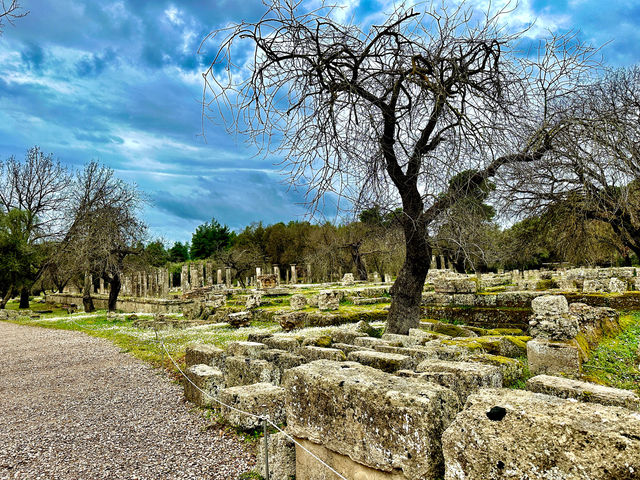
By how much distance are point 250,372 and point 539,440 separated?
4.44 m

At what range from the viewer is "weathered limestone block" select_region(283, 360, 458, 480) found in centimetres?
235

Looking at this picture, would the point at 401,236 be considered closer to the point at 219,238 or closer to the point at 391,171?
the point at 391,171

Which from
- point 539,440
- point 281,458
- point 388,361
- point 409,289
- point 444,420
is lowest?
point 281,458

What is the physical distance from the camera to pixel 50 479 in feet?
12.9

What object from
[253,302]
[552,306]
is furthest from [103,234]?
[552,306]

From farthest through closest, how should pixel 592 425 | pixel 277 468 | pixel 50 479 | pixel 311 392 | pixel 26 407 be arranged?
pixel 26 407
pixel 50 479
pixel 277 468
pixel 311 392
pixel 592 425

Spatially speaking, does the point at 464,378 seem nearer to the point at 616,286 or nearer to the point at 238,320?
the point at 238,320

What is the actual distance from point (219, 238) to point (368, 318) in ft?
189

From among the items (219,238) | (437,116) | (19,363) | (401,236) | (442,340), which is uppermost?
(219,238)

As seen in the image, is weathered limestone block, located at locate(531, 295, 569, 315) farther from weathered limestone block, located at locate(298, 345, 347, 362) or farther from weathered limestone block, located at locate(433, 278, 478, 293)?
weathered limestone block, located at locate(433, 278, 478, 293)

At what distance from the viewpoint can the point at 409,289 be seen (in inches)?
323

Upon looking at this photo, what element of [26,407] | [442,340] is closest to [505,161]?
[442,340]

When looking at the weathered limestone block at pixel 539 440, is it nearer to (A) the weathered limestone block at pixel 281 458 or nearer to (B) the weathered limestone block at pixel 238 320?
(A) the weathered limestone block at pixel 281 458

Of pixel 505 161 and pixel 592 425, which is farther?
pixel 505 161
